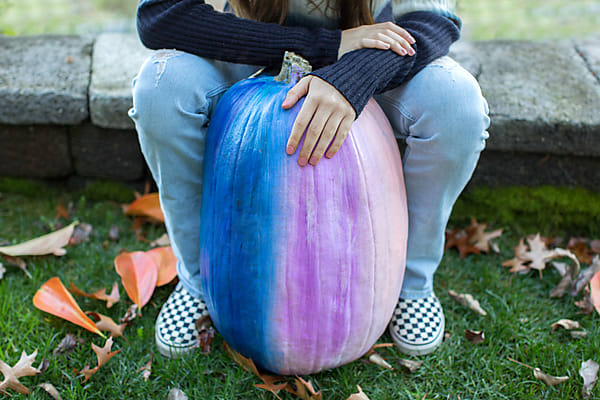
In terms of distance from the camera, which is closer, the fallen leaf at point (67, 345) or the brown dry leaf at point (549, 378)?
the brown dry leaf at point (549, 378)

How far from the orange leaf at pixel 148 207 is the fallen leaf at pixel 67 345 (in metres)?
0.72

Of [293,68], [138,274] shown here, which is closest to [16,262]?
[138,274]

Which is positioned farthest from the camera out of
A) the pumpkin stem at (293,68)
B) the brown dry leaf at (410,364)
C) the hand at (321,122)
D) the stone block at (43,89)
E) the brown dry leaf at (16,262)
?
the stone block at (43,89)

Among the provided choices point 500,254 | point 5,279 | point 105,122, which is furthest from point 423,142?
point 5,279

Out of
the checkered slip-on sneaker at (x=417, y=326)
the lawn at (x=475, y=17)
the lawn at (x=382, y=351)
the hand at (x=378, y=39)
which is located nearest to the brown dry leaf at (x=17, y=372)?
the lawn at (x=382, y=351)

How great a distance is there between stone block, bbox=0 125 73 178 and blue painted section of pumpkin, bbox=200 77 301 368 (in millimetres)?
1267

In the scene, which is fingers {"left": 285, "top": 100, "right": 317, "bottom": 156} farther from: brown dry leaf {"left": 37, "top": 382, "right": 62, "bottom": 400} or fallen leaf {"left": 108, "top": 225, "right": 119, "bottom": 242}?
fallen leaf {"left": 108, "top": 225, "right": 119, "bottom": 242}

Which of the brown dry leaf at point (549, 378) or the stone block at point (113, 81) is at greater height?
the stone block at point (113, 81)

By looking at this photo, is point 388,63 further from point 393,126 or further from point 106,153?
point 106,153

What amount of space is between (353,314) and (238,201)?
420mm

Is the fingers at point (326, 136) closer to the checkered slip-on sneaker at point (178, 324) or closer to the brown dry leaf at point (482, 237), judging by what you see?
the checkered slip-on sneaker at point (178, 324)

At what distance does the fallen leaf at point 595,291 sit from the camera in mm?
1798

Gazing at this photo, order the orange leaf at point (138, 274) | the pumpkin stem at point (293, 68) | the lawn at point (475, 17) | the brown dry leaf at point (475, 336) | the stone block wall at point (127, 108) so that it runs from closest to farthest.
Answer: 1. the pumpkin stem at point (293, 68)
2. the brown dry leaf at point (475, 336)
3. the orange leaf at point (138, 274)
4. the stone block wall at point (127, 108)
5. the lawn at point (475, 17)

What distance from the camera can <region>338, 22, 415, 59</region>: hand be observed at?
1423 millimetres
